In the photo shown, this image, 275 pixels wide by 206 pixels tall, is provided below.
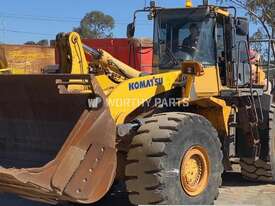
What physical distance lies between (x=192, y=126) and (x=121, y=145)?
0.89 m

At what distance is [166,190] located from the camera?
6461 millimetres

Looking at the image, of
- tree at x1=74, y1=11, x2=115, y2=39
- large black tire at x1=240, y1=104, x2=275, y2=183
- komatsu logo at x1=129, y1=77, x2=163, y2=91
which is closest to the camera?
komatsu logo at x1=129, y1=77, x2=163, y2=91

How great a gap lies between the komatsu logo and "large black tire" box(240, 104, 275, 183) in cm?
269

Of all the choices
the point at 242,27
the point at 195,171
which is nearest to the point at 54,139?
the point at 195,171

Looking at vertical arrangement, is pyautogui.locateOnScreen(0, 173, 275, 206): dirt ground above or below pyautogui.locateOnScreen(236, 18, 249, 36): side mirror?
below

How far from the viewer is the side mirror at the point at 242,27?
8.91m

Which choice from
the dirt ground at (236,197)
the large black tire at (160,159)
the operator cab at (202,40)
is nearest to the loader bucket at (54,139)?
the large black tire at (160,159)

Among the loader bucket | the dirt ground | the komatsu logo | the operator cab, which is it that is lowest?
the dirt ground

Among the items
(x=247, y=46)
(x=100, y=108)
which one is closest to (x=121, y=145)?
(x=100, y=108)

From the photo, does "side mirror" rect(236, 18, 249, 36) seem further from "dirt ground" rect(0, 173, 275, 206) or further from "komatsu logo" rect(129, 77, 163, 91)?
"dirt ground" rect(0, 173, 275, 206)

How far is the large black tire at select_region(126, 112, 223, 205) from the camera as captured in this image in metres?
6.38

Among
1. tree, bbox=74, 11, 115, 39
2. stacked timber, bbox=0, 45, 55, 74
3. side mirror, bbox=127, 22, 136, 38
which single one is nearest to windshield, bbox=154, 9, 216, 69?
side mirror, bbox=127, 22, 136, 38

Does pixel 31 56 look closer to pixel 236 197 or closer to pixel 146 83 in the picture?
pixel 236 197

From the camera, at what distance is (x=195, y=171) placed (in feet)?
23.2
